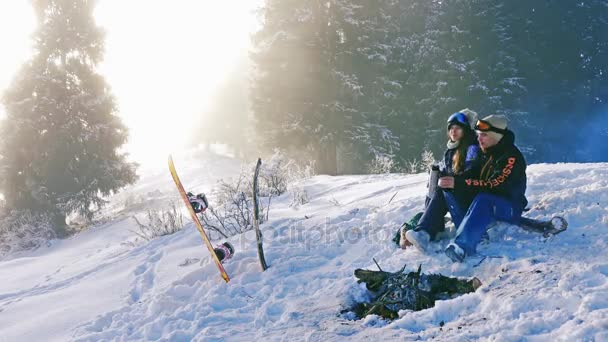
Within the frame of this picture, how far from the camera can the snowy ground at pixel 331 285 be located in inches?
115

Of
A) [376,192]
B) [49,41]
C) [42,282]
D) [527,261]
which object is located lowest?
[42,282]

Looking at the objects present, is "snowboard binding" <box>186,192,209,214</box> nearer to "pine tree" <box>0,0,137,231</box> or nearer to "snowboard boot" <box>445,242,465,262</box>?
"snowboard boot" <box>445,242,465,262</box>

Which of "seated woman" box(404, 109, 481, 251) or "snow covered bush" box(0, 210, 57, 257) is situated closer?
"seated woman" box(404, 109, 481, 251)

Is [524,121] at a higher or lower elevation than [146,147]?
lower

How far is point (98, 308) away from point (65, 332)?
0.48 meters

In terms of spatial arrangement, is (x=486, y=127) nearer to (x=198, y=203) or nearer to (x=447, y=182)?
(x=447, y=182)

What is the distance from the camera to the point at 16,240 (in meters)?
13.2

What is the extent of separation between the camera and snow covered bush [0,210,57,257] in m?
13.1

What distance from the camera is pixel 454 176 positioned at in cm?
415

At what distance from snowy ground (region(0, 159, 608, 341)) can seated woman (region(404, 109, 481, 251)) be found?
0.23 m

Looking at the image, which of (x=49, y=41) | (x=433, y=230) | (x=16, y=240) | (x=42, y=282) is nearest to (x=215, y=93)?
(x=49, y=41)

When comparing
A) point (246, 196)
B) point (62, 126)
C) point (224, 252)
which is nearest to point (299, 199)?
point (246, 196)

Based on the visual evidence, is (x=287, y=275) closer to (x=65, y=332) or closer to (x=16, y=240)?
(x=65, y=332)

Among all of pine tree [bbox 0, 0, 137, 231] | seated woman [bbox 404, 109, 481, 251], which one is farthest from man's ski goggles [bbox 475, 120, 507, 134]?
pine tree [bbox 0, 0, 137, 231]
